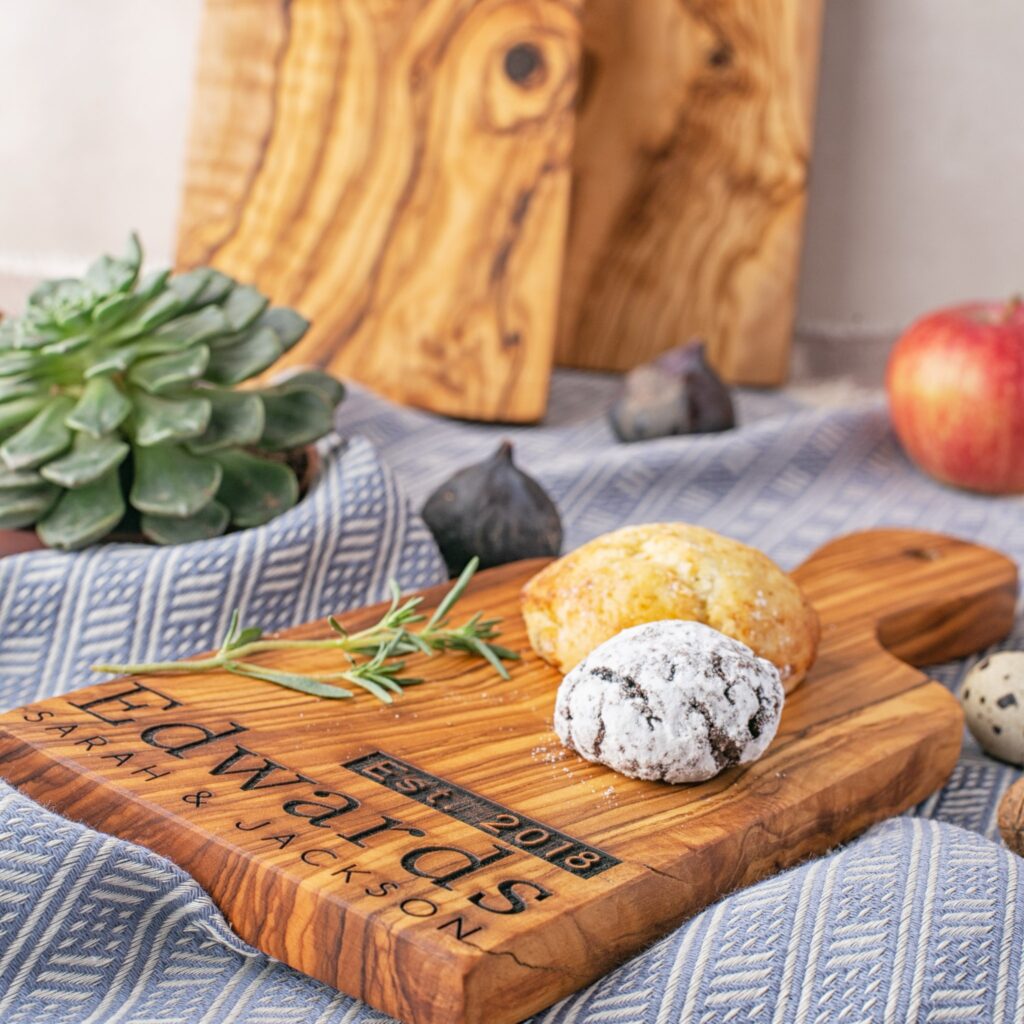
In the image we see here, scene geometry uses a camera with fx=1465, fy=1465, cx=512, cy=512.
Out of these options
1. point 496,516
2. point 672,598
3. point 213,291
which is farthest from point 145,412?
point 672,598

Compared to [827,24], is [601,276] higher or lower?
lower

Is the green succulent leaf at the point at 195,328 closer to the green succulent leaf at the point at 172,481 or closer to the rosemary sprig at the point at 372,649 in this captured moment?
the green succulent leaf at the point at 172,481

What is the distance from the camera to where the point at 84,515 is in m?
1.01

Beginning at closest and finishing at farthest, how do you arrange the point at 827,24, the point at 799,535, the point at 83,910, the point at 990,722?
the point at 83,910 < the point at 990,722 < the point at 799,535 < the point at 827,24

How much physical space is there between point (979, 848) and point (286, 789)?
345 millimetres

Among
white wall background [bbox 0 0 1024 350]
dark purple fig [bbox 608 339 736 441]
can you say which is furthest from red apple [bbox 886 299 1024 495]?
white wall background [bbox 0 0 1024 350]

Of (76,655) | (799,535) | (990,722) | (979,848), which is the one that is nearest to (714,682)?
(979,848)

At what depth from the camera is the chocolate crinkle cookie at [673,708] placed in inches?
28.9

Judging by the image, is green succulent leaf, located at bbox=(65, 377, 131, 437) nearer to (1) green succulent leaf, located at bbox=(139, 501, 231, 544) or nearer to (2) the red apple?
(1) green succulent leaf, located at bbox=(139, 501, 231, 544)

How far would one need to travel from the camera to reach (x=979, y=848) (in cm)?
73

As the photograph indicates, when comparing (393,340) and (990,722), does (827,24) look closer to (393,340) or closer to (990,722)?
(393,340)

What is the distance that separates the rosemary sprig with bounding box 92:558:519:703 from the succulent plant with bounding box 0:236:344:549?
0.17 m

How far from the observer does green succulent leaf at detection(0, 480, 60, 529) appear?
3.31ft

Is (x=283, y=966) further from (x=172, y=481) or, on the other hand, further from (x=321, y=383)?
(x=321, y=383)
